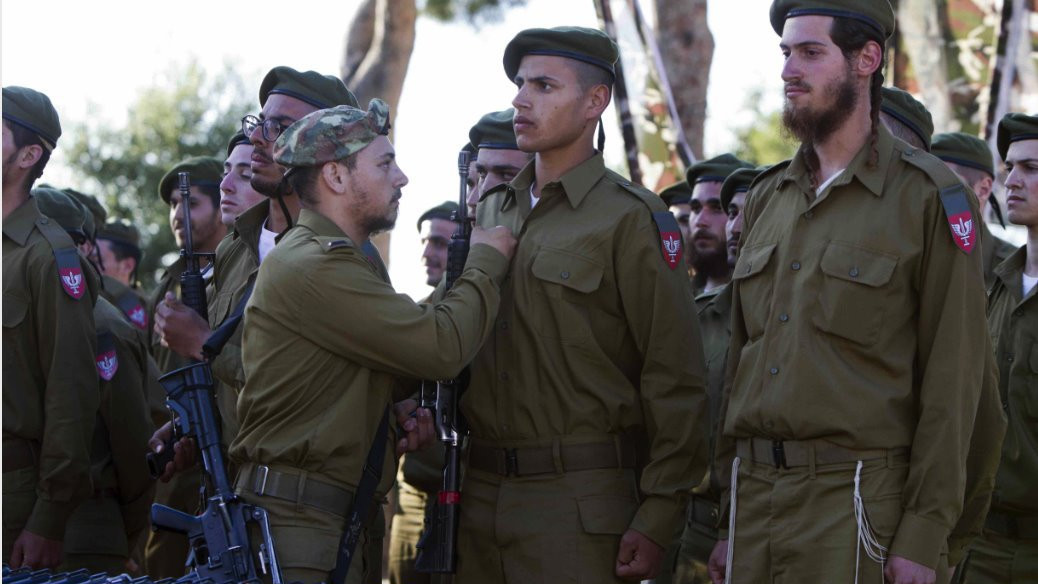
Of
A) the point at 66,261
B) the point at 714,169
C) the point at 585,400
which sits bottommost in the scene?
the point at 585,400

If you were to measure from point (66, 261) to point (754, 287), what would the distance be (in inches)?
125

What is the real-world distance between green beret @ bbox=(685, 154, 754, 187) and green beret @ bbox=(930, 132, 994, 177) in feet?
3.19

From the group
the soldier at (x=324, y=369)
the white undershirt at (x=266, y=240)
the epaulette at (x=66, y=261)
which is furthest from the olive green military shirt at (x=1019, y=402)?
the epaulette at (x=66, y=261)

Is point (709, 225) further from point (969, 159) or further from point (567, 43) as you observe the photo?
point (567, 43)

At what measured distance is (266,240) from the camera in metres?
5.88

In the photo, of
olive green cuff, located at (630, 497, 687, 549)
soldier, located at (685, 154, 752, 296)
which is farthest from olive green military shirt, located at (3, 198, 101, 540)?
soldier, located at (685, 154, 752, 296)

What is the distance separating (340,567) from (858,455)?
171 centimetres

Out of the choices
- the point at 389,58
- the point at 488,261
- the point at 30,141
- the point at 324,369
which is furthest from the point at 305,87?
the point at 389,58

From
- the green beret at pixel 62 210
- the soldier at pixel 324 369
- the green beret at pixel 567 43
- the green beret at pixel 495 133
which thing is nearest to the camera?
the soldier at pixel 324 369

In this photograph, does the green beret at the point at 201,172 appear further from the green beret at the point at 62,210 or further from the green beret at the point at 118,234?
the green beret at the point at 118,234

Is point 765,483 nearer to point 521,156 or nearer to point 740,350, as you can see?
point 740,350

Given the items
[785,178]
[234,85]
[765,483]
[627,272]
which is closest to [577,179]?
[627,272]

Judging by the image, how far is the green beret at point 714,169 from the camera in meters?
7.44

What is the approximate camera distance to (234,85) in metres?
22.8
